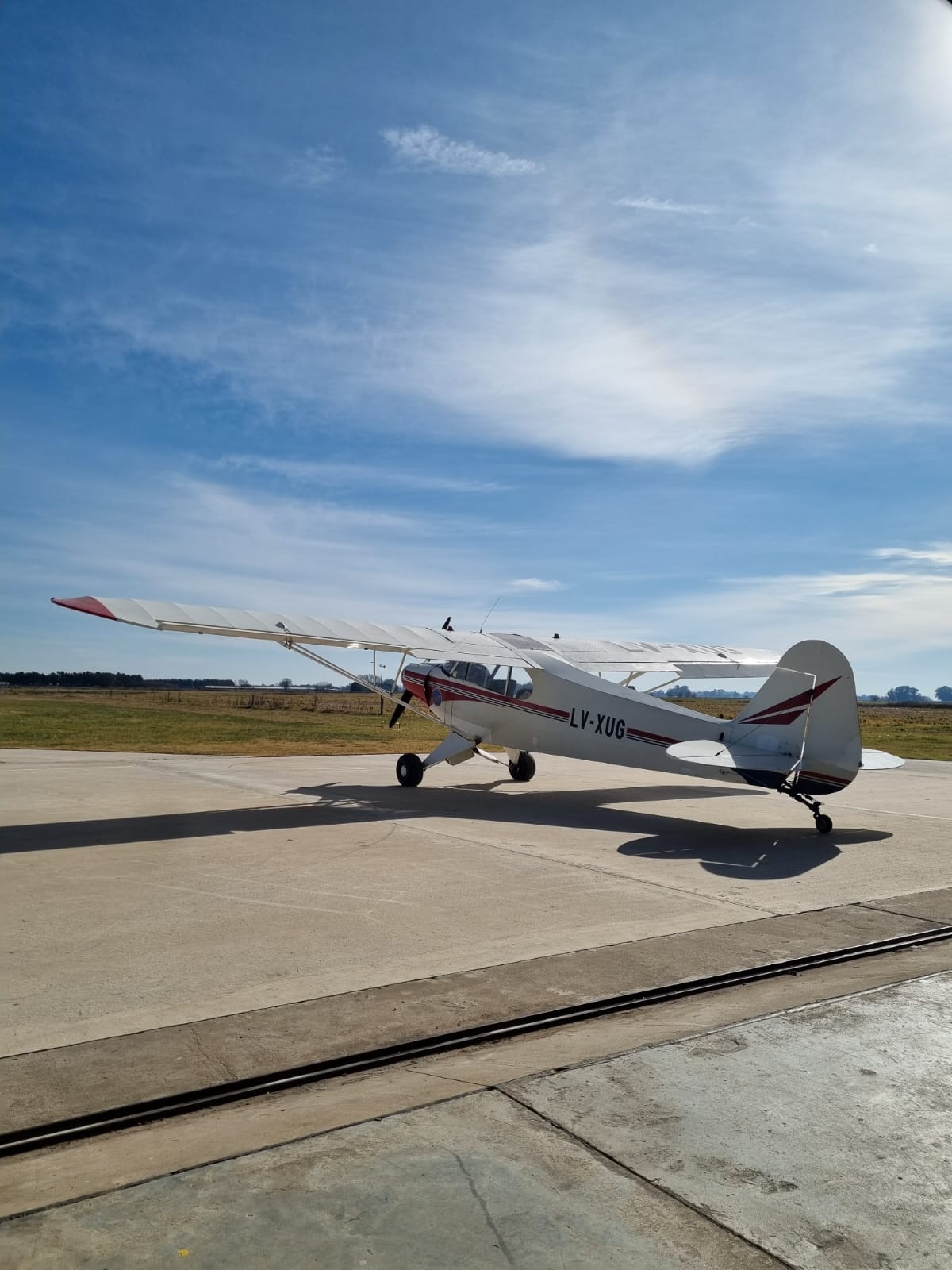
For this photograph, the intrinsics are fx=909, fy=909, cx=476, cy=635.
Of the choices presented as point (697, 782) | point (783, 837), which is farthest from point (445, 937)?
point (697, 782)

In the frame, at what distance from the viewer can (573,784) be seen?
18.0 m

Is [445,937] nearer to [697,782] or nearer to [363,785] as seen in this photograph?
[363,785]

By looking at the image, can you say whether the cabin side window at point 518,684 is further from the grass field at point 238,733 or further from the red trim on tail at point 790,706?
the grass field at point 238,733

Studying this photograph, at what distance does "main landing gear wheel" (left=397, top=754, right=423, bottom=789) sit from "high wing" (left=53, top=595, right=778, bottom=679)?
2093 mm

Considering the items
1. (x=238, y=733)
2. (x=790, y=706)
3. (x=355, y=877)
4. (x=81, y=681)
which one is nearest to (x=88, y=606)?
(x=355, y=877)

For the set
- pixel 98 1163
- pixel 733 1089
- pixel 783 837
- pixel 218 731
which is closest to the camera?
pixel 98 1163

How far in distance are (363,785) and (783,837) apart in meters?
7.79

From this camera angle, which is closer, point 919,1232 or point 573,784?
point 919,1232

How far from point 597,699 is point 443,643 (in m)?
3.45

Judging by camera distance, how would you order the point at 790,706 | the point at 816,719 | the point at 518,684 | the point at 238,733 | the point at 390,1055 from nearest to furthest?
the point at 390,1055 → the point at 816,719 → the point at 790,706 → the point at 518,684 → the point at 238,733

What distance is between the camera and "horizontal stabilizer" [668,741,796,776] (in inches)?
441

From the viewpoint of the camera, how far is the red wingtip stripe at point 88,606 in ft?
37.6

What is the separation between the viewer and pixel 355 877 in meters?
8.93

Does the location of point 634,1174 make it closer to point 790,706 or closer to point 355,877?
point 355,877
